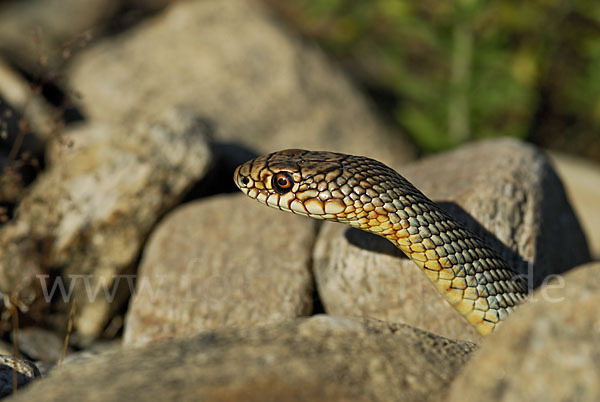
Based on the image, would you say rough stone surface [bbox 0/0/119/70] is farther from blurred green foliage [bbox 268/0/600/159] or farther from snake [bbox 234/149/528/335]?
snake [bbox 234/149/528/335]

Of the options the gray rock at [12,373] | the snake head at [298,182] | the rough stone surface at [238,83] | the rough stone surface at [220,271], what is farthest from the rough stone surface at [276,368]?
the rough stone surface at [238,83]

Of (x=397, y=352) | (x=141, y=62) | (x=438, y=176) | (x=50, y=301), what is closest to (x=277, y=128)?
(x=141, y=62)

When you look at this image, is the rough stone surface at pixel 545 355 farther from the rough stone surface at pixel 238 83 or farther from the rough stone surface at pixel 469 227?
the rough stone surface at pixel 238 83

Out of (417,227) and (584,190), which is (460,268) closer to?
(417,227)

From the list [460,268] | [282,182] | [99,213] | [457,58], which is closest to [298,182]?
[282,182]

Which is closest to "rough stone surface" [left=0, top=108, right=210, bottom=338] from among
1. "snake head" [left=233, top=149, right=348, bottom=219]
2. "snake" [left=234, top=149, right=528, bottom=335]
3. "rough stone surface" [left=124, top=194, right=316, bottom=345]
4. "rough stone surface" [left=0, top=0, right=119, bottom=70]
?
"rough stone surface" [left=124, top=194, right=316, bottom=345]

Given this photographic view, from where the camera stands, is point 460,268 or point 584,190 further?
point 584,190
